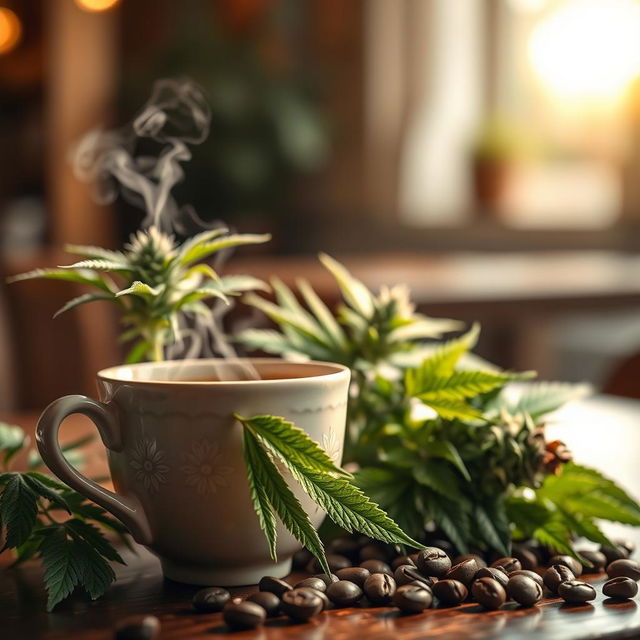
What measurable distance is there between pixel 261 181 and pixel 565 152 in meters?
1.37

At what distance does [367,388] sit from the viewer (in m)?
0.67

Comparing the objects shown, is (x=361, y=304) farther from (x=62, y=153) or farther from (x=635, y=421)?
(x=62, y=153)

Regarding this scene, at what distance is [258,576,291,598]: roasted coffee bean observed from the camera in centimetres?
50

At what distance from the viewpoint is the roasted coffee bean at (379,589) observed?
19.5 inches

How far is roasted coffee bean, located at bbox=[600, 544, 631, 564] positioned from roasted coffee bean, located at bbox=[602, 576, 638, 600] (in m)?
0.08

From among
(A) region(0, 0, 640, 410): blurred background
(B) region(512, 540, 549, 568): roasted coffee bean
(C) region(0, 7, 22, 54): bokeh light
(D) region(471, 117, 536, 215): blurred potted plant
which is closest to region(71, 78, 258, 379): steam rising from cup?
(B) region(512, 540, 549, 568): roasted coffee bean

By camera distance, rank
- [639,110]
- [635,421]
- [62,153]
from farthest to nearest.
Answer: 1. [62,153]
2. [639,110]
3. [635,421]

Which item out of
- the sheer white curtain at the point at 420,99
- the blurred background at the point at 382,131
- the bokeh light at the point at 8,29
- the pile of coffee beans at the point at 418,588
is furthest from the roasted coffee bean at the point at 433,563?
the bokeh light at the point at 8,29

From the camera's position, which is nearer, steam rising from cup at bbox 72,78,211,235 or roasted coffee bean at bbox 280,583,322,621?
roasted coffee bean at bbox 280,583,322,621

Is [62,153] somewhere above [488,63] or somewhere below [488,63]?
below

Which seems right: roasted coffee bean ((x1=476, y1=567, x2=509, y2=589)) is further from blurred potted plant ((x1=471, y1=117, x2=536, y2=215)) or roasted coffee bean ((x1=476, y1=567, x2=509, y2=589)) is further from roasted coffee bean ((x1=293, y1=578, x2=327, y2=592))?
blurred potted plant ((x1=471, y1=117, x2=536, y2=215))

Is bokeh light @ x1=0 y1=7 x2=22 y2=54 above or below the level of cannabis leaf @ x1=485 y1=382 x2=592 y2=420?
above

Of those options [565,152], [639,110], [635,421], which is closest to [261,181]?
[565,152]

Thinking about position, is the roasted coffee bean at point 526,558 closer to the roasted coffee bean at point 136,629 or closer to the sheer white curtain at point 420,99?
the roasted coffee bean at point 136,629
